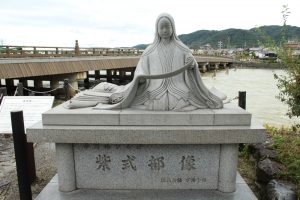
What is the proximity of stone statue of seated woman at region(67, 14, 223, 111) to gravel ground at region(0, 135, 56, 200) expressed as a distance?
1846mm

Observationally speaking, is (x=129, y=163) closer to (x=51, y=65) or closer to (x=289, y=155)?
(x=289, y=155)

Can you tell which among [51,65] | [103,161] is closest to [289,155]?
[103,161]

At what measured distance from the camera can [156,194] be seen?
13.3 ft

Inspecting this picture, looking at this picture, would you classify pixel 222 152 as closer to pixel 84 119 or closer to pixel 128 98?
pixel 128 98

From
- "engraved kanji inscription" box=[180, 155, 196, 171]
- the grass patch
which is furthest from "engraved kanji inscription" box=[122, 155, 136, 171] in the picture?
the grass patch

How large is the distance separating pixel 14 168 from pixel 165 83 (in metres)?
3.74

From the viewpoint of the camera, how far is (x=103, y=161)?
13.3 ft

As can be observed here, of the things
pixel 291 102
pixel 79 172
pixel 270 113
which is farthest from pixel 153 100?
pixel 270 113

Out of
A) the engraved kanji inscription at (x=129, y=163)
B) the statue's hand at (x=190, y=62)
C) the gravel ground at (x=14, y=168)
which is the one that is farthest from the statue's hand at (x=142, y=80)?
the gravel ground at (x=14, y=168)

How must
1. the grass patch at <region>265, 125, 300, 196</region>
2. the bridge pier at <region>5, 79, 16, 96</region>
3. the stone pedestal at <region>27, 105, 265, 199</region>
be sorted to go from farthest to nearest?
the bridge pier at <region>5, 79, 16, 96</region>
the grass patch at <region>265, 125, 300, 196</region>
the stone pedestal at <region>27, 105, 265, 199</region>

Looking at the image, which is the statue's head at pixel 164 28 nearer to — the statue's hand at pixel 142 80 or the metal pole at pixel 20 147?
the statue's hand at pixel 142 80

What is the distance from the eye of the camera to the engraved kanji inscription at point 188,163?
158 inches

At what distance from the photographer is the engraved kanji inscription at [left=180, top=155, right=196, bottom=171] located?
13.1 ft

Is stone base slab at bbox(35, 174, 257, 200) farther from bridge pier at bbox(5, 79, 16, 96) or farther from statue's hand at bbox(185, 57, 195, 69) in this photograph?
bridge pier at bbox(5, 79, 16, 96)
